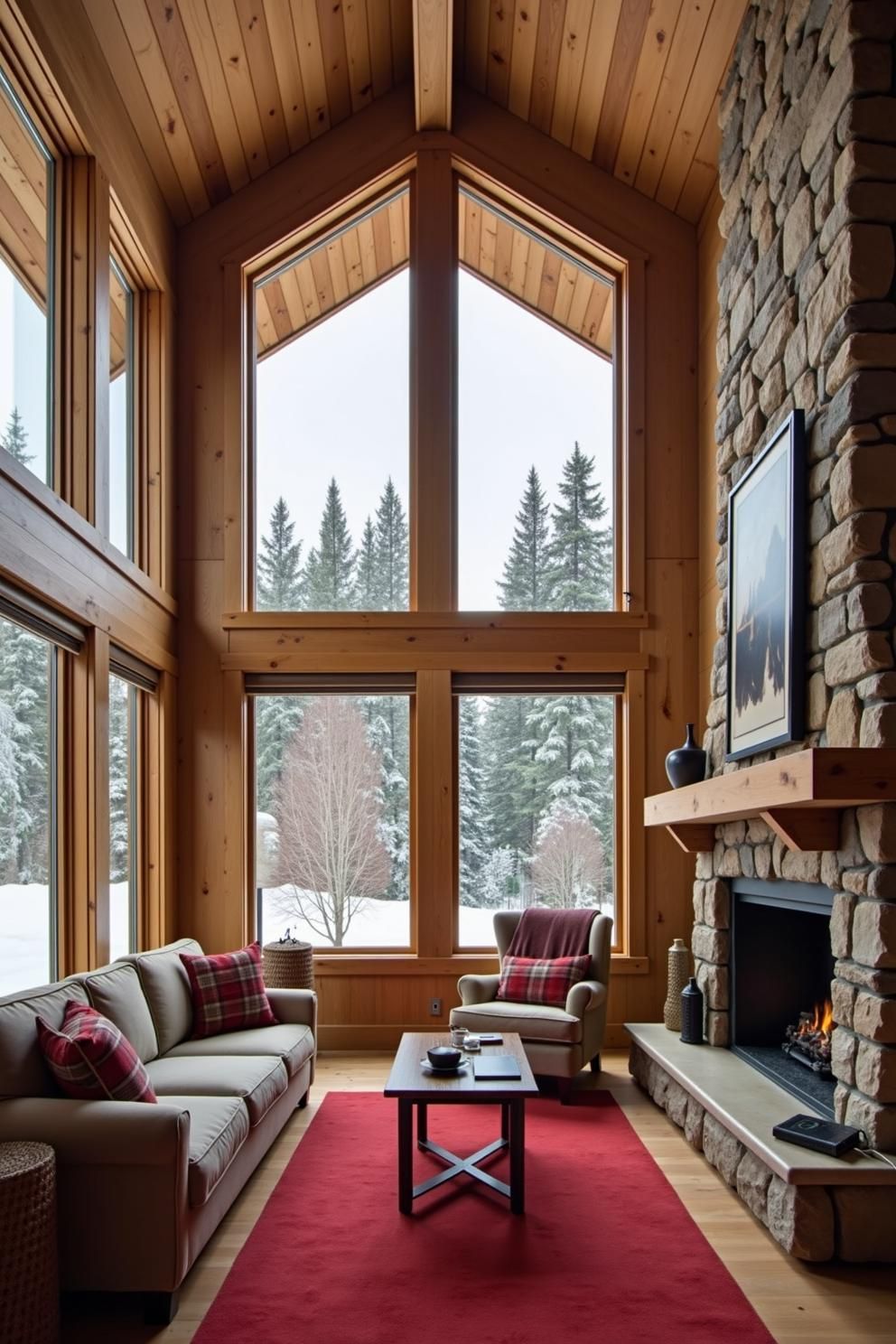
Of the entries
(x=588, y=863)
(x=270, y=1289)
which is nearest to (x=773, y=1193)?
(x=270, y=1289)

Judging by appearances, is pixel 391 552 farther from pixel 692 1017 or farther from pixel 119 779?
pixel 692 1017

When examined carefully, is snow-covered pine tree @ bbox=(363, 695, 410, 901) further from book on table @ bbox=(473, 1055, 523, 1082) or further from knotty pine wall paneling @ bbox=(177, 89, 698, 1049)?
book on table @ bbox=(473, 1055, 523, 1082)

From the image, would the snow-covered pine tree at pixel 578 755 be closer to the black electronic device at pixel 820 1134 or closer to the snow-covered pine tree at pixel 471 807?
the snow-covered pine tree at pixel 471 807

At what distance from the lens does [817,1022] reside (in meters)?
4.46

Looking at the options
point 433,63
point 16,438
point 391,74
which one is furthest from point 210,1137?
point 391,74

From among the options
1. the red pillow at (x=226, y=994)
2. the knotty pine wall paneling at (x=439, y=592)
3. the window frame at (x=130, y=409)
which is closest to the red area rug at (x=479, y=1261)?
the red pillow at (x=226, y=994)

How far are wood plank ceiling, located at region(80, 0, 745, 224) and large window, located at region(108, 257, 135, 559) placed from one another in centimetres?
74

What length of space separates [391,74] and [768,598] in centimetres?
421

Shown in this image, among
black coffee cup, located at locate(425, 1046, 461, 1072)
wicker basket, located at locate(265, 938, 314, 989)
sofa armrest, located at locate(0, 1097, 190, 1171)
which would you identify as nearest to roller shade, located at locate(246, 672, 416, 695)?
wicker basket, located at locate(265, 938, 314, 989)

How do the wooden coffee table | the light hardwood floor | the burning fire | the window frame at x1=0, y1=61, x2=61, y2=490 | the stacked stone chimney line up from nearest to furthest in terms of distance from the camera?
the light hardwood floor → the stacked stone chimney → the wooden coffee table → the burning fire → the window frame at x1=0, y1=61, x2=61, y2=490

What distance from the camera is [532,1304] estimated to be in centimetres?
307

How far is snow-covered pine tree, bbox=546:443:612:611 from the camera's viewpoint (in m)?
Result: 6.55

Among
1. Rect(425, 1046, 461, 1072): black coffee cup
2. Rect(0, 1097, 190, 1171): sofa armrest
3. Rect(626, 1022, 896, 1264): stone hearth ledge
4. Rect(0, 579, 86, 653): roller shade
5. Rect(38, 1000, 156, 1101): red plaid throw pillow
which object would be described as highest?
Rect(0, 579, 86, 653): roller shade

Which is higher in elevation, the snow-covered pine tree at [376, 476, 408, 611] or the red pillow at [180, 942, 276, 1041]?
the snow-covered pine tree at [376, 476, 408, 611]
